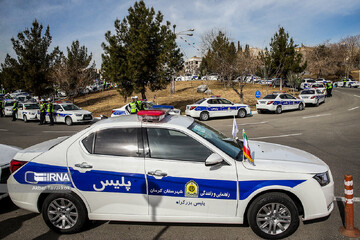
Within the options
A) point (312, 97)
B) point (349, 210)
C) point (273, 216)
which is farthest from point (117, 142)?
point (312, 97)

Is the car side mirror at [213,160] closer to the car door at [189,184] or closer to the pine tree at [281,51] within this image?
the car door at [189,184]

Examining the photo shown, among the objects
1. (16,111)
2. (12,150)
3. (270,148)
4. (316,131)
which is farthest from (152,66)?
(270,148)

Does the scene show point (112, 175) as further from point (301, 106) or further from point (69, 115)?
point (301, 106)

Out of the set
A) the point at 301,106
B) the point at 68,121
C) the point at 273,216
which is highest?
the point at 273,216

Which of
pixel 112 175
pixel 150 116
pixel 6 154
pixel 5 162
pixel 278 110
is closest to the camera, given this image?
pixel 112 175

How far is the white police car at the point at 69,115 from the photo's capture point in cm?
1747

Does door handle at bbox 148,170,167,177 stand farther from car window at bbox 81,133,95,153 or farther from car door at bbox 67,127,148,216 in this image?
car window at bbox 81,133,95,153

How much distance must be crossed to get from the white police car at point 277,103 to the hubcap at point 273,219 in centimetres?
1671

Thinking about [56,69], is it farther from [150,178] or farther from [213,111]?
[150,178]

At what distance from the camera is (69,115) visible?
17562 millimetres

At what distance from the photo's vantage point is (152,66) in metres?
21.4

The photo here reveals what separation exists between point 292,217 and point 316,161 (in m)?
0.99

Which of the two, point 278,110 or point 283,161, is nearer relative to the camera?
point 283,161

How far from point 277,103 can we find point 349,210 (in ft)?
55.3
